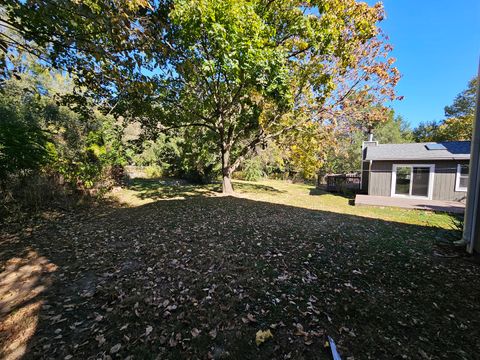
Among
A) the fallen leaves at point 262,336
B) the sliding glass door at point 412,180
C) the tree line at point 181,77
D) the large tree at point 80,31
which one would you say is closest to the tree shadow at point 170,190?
the tree line at point 181,77

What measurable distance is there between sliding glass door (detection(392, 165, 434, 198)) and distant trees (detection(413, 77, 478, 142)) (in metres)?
15.7

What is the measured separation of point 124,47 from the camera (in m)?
3.55

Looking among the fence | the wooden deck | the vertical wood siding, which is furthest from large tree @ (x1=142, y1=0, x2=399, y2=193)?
the fence

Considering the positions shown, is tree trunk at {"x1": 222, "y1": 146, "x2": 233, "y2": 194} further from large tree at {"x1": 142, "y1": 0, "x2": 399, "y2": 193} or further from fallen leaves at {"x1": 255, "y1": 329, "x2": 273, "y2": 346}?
fallen leaves at {"x1": 255, "y1": 329, "x2": 273, "y2": 346}

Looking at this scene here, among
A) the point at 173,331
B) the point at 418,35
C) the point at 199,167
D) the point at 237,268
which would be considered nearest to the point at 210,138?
the point at 199,167

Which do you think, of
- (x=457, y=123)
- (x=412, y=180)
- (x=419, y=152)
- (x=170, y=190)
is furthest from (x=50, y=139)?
(x=457, y=123)

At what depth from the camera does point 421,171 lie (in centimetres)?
1148

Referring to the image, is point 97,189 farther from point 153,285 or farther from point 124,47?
point 153,285

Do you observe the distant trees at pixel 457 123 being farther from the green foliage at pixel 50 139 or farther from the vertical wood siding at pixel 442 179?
the green foliage at pixel 50 139

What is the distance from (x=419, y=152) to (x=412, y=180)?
1600mm

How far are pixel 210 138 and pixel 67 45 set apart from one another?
8.42 metres

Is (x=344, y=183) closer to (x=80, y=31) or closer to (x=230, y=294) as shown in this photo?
(x=230, y=294)

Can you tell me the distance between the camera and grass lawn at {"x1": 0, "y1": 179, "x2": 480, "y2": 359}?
6.41 feet

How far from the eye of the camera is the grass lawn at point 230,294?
6.41 feet
